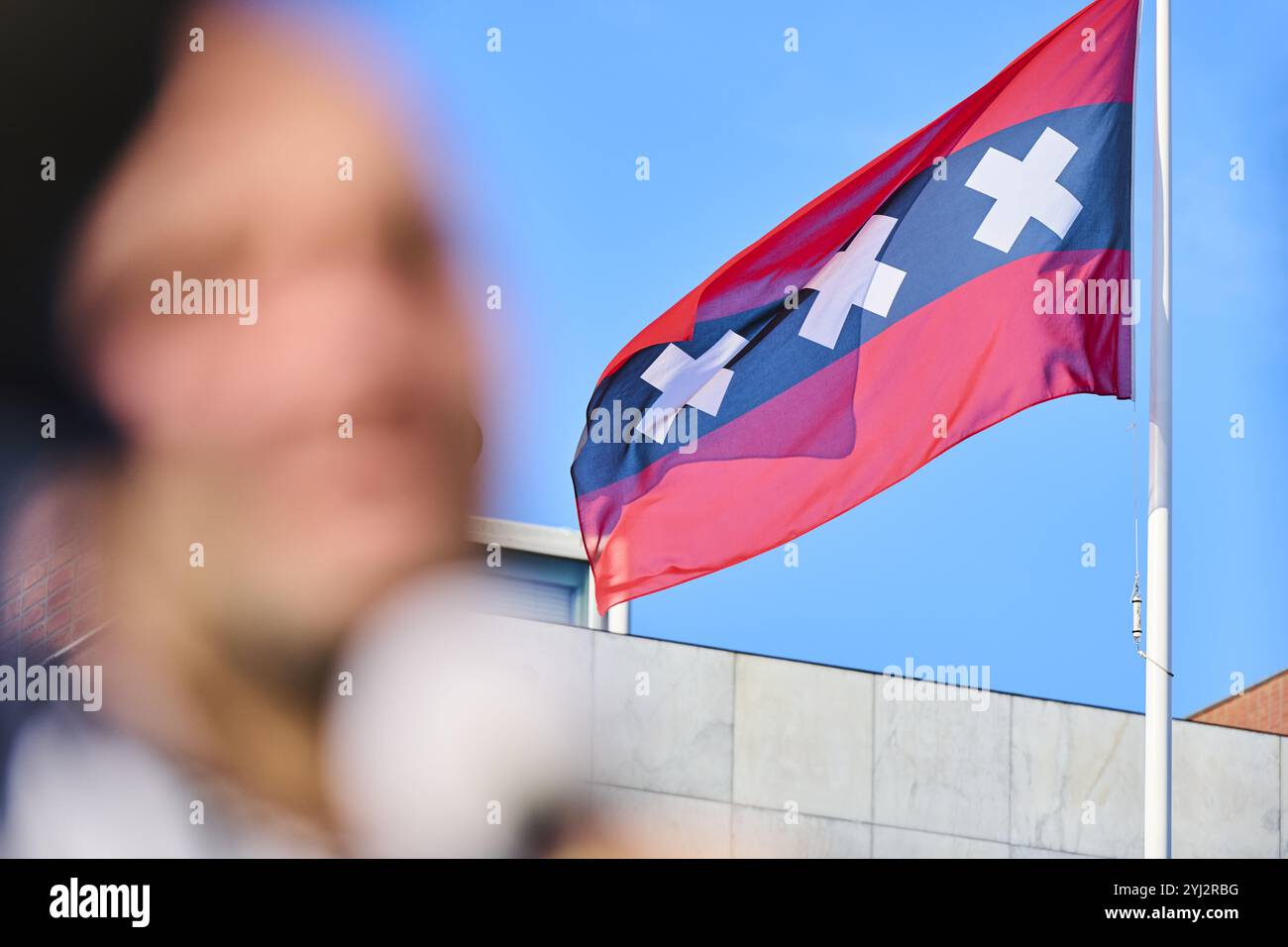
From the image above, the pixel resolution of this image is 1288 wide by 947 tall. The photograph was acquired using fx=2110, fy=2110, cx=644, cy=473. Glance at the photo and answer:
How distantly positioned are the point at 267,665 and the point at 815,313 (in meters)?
11.3

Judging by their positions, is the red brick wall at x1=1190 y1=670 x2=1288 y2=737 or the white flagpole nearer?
the white flagpole

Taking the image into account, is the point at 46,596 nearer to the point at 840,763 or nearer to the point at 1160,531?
the point at 840,763

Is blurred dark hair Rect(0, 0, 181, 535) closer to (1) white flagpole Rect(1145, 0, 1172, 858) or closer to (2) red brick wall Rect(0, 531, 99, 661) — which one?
(2) red brick wall Rect(0, 531, 99, 661)

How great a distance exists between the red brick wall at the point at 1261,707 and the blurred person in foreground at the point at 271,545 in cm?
1132

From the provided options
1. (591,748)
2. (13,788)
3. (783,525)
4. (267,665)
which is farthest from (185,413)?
(783,525)

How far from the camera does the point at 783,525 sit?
1312 cm

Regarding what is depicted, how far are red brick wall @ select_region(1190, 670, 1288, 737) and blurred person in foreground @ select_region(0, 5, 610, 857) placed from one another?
11.3 metres

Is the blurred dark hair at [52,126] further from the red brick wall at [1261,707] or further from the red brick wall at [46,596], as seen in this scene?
the red brick wall at [1261,707]

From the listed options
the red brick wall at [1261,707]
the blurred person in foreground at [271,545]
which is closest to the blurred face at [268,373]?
the blurred person in foreground at [271,545]

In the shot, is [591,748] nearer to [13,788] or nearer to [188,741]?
[188,741]

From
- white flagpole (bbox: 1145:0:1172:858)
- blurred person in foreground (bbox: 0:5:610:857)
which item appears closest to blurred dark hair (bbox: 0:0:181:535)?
blurred person in foreground (bbox: 0:5:610:857)

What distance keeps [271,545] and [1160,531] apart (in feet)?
44.7

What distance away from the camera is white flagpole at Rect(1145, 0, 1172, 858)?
39.5ft

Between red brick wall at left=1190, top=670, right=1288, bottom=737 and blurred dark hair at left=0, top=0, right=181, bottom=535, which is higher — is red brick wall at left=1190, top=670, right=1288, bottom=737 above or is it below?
below
